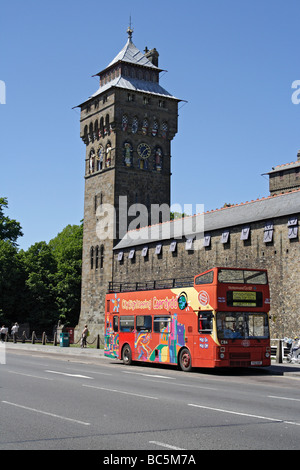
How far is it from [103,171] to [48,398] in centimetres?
4447

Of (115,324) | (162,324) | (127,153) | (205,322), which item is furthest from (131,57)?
(205,322)

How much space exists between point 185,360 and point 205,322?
6.95 feet

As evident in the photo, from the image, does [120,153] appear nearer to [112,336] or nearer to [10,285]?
[10,285]

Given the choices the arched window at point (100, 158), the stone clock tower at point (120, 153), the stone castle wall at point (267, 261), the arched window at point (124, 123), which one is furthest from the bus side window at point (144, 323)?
the arched window at point (100, 158)

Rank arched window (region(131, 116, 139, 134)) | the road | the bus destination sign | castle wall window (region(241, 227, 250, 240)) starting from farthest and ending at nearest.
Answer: arched window (region(131, 116, 139, 134)) < castle wall window (region(241, 227, 250, 240)) < the bus destination sign < the road

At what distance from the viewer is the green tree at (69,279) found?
61531mm

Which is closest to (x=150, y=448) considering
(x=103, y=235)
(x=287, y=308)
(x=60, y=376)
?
(x=60, y=376)

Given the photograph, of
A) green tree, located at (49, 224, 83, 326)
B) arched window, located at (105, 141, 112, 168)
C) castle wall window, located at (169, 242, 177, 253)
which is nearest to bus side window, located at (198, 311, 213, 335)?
castle wall window, located at (169, 242, 177, 253)

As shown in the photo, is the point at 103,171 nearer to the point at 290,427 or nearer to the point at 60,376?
the point at 60,376

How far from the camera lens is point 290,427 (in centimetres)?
892

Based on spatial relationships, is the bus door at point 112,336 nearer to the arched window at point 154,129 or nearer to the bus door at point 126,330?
the bus door at point 126,330

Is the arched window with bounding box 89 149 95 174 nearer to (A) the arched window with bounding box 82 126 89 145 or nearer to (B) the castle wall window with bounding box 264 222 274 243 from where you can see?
(A) the arched window with bounding box 82 126 89 145

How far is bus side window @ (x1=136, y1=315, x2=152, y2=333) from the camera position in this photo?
24109 mm

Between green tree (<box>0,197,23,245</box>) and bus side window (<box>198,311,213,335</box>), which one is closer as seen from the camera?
bus side window (<box>198,311,213,335</box>)
